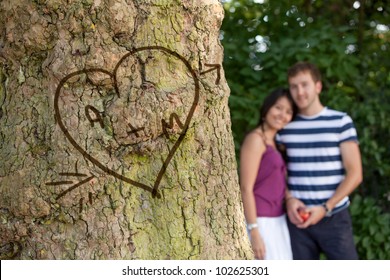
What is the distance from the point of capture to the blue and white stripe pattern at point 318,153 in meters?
3.87

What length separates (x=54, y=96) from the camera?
2.33 metres

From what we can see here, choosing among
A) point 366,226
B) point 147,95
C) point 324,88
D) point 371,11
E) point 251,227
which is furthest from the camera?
point 371,11

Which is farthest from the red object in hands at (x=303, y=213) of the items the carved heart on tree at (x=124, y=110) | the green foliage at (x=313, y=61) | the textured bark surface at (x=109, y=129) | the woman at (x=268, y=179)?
the carved heart on tree at (x=124, y=110)

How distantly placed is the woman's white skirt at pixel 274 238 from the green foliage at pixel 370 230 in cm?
129

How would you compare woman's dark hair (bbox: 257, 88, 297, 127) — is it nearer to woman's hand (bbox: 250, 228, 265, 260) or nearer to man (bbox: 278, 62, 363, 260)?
→ man (bbox: 278, 62, 363, 260)

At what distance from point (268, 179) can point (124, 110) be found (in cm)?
179

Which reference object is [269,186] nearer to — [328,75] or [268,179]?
[268,179]

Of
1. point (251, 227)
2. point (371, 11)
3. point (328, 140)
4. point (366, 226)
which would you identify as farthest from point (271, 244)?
point (371, 11)

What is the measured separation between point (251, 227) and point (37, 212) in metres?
1.76

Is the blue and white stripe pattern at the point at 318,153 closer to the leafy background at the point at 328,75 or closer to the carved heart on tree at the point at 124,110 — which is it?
the leafy background at the point at 328,75

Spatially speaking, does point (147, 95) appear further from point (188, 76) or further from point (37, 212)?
point (37, 212)

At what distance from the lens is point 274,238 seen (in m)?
3.89

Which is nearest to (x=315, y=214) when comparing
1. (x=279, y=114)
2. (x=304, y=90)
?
(x=279, y=114)

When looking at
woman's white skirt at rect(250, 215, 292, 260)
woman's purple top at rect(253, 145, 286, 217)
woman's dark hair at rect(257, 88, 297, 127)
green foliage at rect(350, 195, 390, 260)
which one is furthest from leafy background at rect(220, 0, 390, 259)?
woman's white skirt at rect(250, 215, 292, 260)
